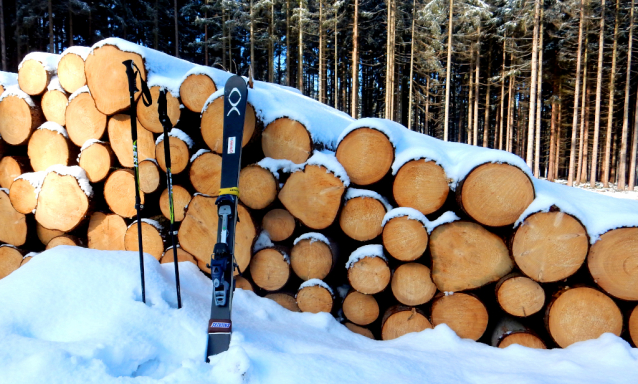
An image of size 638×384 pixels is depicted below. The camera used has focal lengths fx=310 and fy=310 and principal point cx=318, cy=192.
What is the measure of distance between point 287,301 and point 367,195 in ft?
3.23

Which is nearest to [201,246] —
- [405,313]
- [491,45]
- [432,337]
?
[405,313]

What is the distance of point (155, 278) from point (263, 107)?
51.4 inches

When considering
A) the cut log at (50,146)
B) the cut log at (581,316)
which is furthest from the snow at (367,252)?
the cut log at (50,146)

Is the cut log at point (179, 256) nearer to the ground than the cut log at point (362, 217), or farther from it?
nearer to the ground

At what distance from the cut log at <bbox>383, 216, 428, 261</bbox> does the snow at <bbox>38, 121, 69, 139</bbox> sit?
2809mm

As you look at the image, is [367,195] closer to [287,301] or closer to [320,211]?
[320,211]

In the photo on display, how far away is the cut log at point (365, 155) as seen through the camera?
2.01 metres

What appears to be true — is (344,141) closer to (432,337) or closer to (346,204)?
(346,204)

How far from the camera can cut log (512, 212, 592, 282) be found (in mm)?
1724

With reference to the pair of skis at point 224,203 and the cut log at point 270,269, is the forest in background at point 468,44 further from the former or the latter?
the pair of skis at point 224,203

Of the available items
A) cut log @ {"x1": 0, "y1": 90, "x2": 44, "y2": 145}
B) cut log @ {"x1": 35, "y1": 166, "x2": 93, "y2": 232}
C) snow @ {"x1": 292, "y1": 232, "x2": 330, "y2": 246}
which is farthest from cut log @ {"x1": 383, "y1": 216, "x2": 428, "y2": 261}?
cut log @ {"x1": 0, "y1": 90, "x2": 44, "y2": 145}

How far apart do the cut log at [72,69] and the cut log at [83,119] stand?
118 millimetres

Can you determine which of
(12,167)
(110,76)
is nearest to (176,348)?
(110,76)

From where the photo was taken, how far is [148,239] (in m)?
2.55
